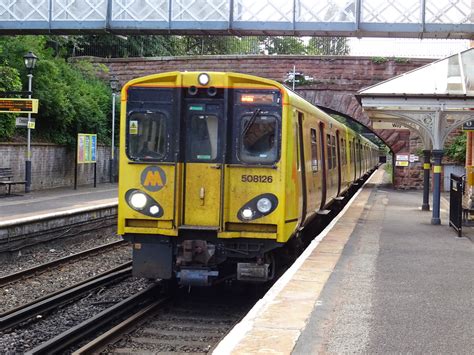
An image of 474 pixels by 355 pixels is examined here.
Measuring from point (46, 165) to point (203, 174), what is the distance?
16798 millimetres

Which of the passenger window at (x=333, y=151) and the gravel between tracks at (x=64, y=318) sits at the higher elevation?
the passenger window at (x=333, y=151)

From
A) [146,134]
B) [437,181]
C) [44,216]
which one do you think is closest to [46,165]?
[44,216]

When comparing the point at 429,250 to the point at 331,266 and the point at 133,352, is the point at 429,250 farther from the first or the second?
the point at 133,352

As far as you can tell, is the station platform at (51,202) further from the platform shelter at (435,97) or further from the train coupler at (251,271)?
the platform shelter at (435,97)

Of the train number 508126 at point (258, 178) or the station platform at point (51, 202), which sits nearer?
the train number 508126 at point (258, 178)

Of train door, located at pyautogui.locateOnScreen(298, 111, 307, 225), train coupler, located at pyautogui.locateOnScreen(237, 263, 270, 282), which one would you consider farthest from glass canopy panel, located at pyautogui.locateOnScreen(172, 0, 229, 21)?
train coupler, located at pyautogui.locateOnScreen(237, 263, 270, 282)

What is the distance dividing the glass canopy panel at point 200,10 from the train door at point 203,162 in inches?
387

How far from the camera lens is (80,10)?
60.6 feet

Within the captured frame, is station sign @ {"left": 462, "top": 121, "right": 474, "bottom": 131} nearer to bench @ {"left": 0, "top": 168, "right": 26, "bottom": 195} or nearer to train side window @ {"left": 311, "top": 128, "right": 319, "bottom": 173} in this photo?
train side window @ {"left": 311, "top": 128, "right": 319, "bottom": 173}

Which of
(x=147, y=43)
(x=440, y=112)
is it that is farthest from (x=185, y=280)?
(x=147, y=43)

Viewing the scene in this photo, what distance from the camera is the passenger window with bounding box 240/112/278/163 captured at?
26.8ft

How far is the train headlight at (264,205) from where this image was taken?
8.03 metres

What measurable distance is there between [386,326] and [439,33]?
12890 mm

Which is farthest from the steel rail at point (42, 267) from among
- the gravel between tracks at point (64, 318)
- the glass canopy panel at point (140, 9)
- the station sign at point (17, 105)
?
the station sign at point (17, 105)
